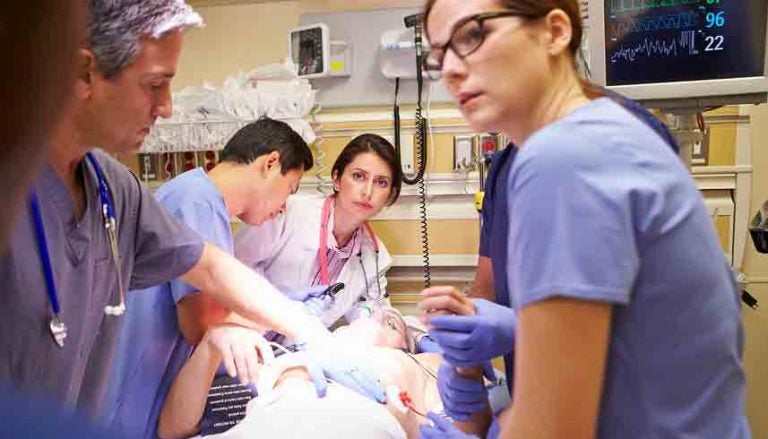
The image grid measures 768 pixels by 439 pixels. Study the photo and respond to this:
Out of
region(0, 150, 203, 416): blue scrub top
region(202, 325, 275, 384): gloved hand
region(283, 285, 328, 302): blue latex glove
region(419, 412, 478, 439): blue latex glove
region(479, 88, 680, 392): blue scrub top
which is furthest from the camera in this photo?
region(283, 285, 328, 302): blue latex glove

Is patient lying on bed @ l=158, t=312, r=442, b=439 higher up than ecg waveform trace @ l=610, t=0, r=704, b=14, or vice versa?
ecg waveform trace @ l=610, t=0, r=704, b=14

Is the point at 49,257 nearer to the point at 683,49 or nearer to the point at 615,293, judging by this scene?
the point at 615,293

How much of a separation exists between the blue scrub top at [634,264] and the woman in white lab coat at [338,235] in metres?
1.97

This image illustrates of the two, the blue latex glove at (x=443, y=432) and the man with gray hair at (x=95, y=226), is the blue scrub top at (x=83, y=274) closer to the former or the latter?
the man with gray hair at (x=95, y=226)

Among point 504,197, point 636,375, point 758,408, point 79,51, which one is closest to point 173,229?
point 504,197

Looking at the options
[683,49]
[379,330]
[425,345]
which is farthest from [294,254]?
[683,49]

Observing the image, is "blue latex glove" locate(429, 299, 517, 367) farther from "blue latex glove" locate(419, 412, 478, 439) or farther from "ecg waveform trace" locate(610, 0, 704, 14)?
"ecg waveform trace" locate(610, 0, 704, 14)

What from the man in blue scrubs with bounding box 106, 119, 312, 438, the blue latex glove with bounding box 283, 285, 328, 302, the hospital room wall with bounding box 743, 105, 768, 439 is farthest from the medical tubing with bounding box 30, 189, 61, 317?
the hospital room wall with bounding box 743, 105, 768, 439

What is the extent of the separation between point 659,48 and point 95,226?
5.25 feet

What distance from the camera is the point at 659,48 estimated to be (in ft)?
6.21

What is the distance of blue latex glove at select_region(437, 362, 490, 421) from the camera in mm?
1482

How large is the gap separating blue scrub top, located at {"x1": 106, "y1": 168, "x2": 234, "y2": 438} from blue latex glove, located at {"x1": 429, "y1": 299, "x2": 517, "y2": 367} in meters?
0.83

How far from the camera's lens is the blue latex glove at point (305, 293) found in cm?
262

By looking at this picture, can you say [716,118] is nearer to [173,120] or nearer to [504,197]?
[504,197]
